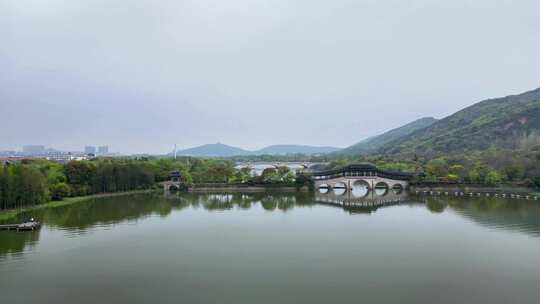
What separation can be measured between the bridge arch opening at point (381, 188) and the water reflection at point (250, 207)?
0.56 metres

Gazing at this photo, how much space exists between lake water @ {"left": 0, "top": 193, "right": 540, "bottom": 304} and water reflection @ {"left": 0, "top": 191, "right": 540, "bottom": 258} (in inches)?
6.6

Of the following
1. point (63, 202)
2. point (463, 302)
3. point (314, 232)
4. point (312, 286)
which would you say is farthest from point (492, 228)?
point (63, 202)

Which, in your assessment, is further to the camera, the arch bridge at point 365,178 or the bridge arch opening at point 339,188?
the bridge arch opening at point 339,188

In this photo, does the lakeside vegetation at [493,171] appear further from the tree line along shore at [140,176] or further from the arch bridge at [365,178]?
the arch bridge at [365,178]

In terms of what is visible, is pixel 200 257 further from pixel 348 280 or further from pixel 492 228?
pixel 492 228

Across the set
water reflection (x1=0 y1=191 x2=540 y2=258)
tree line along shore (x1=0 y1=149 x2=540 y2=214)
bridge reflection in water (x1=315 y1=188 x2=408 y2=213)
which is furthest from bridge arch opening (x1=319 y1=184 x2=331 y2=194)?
tree line along shore (x1=0 y1=149 x2=540 y2=214)

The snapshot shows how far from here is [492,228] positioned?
1939 cm

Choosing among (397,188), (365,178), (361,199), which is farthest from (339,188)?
(361,199)

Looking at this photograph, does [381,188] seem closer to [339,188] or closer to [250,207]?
[339,188]

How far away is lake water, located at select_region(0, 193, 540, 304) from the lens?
10688 millimetres

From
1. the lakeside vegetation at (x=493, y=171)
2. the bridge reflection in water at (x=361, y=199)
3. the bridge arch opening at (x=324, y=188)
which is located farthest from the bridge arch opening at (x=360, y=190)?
the lakeside vegetation at (x=493, y=171)

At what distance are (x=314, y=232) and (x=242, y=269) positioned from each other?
702 cm

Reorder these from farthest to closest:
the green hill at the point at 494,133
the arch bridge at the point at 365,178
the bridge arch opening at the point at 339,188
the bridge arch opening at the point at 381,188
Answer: the green hill at the point at 494,133
the bridge arch opening at the point at 339,188
the arch bridge at the point at 365,178
the bridge arch opening at the point at 381,188

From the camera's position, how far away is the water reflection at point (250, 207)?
19.6 meters
